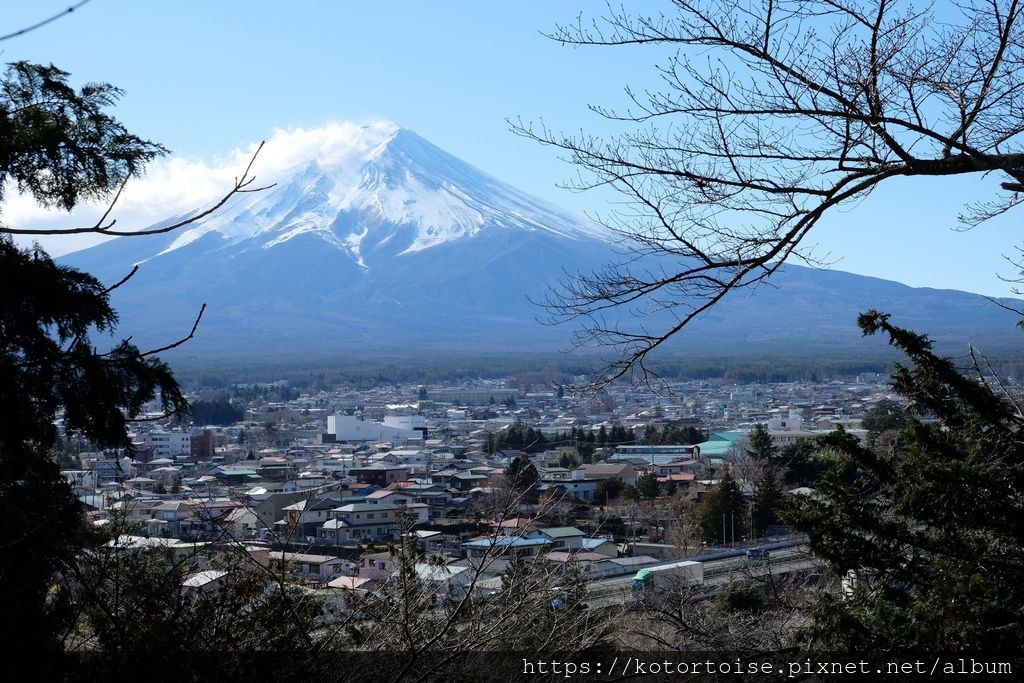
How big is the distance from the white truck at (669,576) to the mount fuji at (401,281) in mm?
59106

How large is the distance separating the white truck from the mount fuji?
59.1m

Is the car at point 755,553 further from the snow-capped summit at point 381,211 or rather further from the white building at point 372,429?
the snow-capped summit at point 381,211

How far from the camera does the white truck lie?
10.6 metres

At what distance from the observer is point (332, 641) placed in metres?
4.00

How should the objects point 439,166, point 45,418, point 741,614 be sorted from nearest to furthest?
point 45,418
point 741,614
point 439,166

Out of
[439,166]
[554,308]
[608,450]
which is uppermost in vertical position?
[439,166]

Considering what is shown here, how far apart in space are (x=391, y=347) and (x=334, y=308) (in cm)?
1813

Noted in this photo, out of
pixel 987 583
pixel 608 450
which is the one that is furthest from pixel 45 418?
pixel 608 450

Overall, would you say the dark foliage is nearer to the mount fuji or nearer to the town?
the town

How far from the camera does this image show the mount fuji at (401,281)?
88438 millimetres

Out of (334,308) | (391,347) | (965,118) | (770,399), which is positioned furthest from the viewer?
(334,308)

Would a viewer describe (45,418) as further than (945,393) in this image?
No

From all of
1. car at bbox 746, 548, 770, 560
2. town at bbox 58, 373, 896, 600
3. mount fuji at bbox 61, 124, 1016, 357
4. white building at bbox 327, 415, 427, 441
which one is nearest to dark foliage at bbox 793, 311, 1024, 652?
town at bbox 58, 373, 896, 600

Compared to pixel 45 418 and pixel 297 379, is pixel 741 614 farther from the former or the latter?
pixel 297 379
